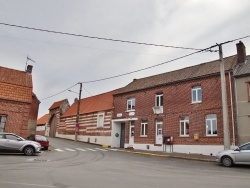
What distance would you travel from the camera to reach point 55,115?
166 ft

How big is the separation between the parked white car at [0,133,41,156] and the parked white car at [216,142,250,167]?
1220cm

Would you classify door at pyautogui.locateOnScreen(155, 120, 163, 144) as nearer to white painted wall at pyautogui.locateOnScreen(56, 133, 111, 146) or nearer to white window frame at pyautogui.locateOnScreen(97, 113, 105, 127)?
white painted wall at pyautogui.locateOnScreen(56, 133, 111, 146)

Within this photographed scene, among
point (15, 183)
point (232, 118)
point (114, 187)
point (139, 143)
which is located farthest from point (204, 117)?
point (15, 183)

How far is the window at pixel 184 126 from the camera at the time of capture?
22.7 meters

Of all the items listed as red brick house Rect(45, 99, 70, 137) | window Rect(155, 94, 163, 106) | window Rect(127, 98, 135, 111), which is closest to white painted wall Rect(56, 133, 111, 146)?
window Rect(127, 98, 135, 111)

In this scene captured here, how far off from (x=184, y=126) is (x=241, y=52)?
8.01m

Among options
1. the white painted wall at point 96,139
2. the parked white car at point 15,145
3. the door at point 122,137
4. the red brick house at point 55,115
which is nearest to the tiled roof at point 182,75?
the door at point 122,137

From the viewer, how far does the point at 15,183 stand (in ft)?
24.6

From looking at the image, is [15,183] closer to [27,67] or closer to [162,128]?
[162,128]

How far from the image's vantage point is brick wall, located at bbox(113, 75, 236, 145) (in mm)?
20953

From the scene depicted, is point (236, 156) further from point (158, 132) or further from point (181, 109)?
point (158, 132)

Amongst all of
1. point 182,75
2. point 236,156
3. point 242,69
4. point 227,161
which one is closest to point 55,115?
point 182,75

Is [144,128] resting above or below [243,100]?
below

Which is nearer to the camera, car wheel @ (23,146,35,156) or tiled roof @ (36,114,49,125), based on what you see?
car wheel @ (23,146,35,156)
